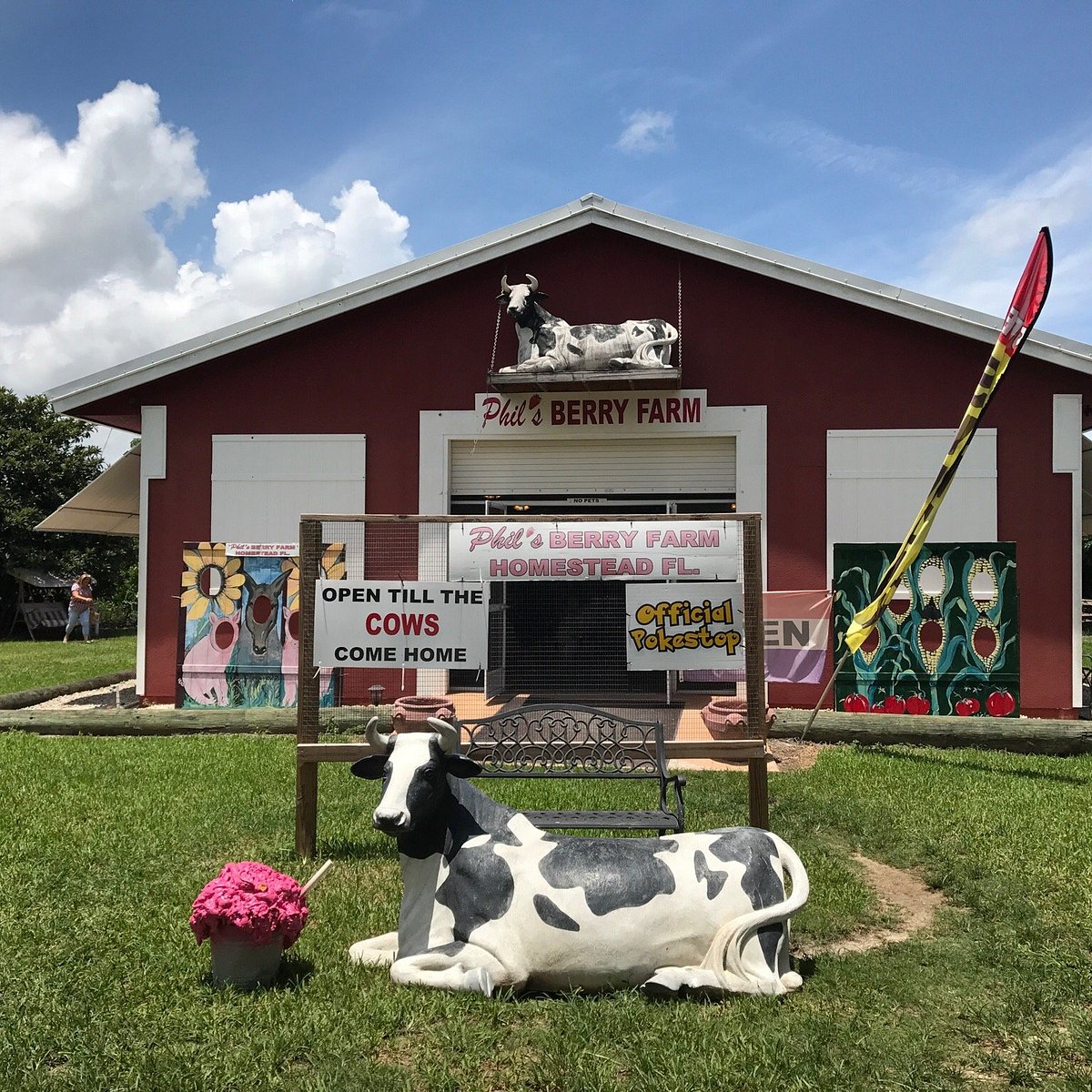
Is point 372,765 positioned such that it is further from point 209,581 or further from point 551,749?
point 209,581

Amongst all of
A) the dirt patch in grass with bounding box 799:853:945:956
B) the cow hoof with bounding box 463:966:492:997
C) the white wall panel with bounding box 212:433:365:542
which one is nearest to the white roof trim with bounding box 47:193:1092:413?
the white wall panel with bounding box 212:433:365:542

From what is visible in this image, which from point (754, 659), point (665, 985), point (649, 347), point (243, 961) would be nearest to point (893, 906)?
point (754, 659)

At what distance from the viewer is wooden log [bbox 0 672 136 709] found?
1229 cm

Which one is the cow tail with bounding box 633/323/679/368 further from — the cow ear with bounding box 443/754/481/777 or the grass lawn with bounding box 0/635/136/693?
the grass lawn with bounding box 0/635/136/693

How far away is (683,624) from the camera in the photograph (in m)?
5.98

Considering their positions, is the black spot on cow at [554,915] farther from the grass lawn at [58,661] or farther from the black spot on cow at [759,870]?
the grass lawn at [58,661]

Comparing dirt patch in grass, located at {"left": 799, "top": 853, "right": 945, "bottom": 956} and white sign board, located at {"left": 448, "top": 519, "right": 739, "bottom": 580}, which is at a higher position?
white sign board, located at {"left": 448, "top": 519, "right": 739, "bottom": 580}

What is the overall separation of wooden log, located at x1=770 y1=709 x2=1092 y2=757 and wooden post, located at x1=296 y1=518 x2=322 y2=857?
5646 millimetres

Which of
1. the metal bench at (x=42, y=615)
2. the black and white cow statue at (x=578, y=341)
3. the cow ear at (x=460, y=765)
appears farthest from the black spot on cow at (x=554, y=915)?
the metal bench at (x=42, y=615)

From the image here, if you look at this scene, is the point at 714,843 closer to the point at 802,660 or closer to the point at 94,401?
the point at 802,660

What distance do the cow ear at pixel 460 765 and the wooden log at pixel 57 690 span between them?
9733 mm

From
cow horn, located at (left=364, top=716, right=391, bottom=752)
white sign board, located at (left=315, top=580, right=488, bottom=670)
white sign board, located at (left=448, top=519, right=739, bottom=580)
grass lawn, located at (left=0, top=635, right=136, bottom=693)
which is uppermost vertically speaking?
white sign board, located at (left=448, top=519, right=739, bottom=580)

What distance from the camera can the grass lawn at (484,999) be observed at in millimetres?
3508

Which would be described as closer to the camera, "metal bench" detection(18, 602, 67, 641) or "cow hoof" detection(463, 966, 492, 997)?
"cow hoof" detection(463, 966, 492, 997)
